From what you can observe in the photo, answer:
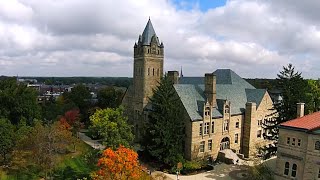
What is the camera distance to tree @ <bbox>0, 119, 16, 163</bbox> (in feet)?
128

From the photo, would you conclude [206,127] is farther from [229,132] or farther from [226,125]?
[229,132]

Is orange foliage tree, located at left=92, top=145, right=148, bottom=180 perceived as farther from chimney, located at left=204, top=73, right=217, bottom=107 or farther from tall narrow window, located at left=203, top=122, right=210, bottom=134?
chimney, located at left=204, top=73, right=217, bottom=107

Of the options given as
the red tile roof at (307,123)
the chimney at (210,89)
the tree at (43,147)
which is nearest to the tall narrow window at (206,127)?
the chimney at (210,89)

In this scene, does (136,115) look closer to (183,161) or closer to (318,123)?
(183,161)

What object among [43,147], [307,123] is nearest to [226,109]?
[307,123]

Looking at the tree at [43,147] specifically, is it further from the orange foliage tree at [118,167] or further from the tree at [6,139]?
the orange foliage tree at [118,167]

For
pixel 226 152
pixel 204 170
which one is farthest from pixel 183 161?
pixel 226 152

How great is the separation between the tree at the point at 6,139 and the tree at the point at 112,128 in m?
12.0

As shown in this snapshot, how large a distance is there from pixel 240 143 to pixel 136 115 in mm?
18626

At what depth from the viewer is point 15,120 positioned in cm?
5331

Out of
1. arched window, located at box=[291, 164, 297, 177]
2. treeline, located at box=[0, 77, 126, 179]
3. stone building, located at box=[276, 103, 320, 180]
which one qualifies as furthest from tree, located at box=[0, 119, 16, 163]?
arched window, located at box=[291, 164, 297, 177]

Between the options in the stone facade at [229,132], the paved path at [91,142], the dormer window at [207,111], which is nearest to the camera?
the stone facade at [229,132]

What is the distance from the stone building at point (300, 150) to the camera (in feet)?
103

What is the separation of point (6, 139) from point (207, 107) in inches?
1125
